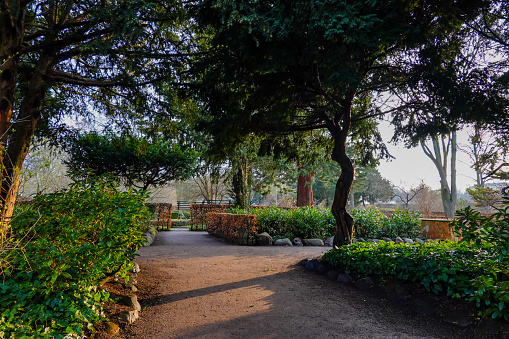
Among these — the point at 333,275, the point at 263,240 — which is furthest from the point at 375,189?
the point at 333,275

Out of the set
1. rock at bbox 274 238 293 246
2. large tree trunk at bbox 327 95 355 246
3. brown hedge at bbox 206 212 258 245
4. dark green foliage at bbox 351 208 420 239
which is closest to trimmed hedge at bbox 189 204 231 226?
brown hedge at bbox 206 212 258 245

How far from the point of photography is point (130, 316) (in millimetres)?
3264

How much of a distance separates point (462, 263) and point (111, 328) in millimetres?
4420

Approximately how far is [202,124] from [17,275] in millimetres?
4648

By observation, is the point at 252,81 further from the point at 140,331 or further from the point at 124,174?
the point at 124,174

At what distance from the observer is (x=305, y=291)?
176 inches

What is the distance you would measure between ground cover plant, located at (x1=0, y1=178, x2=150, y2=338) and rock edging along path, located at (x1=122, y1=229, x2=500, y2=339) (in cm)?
70

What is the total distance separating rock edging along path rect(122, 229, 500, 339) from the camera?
3062mm

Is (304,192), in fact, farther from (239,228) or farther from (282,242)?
(239,228)

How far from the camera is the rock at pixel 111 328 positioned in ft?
9.53

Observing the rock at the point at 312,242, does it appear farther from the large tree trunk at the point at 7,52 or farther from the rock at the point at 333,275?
the large tree trunk at the point at 7,52

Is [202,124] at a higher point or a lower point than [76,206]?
higher

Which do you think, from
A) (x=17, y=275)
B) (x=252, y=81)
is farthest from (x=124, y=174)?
(x=17, y=275)

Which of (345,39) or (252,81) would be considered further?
(252,81)
